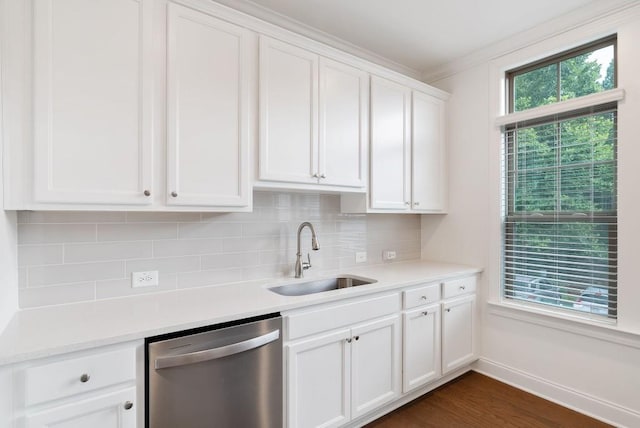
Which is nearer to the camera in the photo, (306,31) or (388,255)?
(306,31)

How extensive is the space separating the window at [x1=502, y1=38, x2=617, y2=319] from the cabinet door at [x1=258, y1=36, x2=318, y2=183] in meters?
1.68

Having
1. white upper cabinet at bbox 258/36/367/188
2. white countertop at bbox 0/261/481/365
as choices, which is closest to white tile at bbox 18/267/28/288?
white countertop at bbox 0/261/481/365

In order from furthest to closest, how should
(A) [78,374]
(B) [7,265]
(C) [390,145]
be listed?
(C) [390,145]
(B) [7,265]
(A) [78,374]

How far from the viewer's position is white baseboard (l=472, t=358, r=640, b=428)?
2.14 metres

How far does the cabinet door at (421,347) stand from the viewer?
2.26 meters

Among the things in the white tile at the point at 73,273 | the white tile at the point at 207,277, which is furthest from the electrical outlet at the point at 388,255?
the white tile at the point at 73,273

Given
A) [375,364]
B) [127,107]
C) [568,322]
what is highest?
[127,107]

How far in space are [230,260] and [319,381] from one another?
0.90 m

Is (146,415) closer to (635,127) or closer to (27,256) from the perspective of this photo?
(27,256)

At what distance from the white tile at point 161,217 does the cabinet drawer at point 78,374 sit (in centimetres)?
79

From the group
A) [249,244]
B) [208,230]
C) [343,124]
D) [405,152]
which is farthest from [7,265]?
[405,152]

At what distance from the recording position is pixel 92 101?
4.74ft

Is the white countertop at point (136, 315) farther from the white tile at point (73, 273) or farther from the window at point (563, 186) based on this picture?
the window at point (563, 186)

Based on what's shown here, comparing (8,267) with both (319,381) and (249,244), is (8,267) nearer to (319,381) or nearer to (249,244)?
(249,244)
